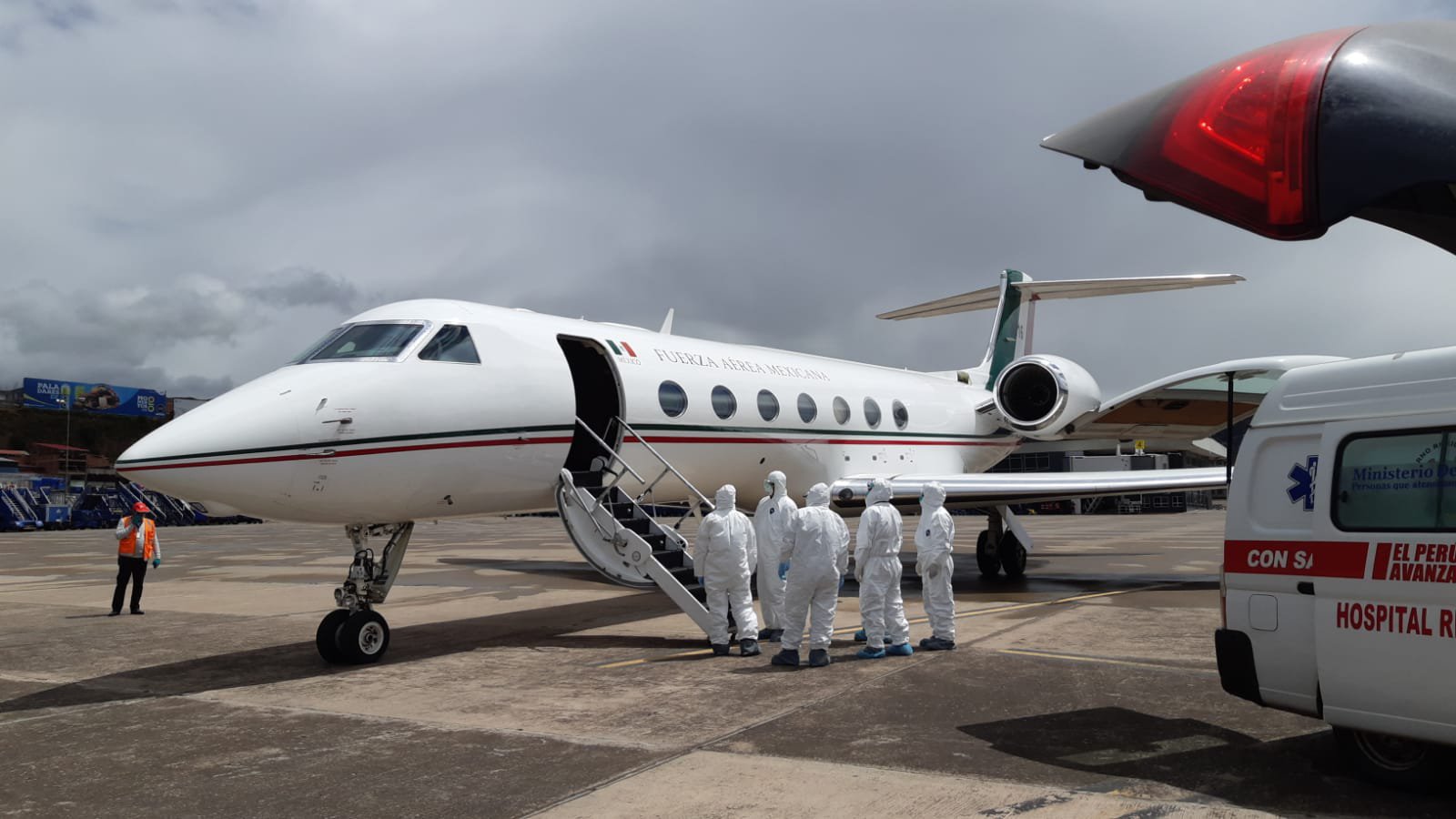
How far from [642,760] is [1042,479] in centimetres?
1016

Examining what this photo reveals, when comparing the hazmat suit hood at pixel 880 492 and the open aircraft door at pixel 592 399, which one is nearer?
the hazmat suit hood at pixel 880 492

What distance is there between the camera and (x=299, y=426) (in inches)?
333

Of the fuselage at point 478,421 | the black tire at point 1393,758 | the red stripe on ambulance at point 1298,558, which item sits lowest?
the black tire at point 1393,758

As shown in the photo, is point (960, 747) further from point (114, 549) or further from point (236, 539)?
point (236, 539)

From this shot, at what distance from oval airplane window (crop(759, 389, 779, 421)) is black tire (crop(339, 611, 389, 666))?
5898 millimetres

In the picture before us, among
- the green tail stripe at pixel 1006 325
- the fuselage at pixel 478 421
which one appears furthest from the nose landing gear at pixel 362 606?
the green tail stripe at pixel 1006 325

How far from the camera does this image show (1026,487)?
47.3ft

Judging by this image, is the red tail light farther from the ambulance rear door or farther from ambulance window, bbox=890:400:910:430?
ambulance window, bbox=890:400:910:430

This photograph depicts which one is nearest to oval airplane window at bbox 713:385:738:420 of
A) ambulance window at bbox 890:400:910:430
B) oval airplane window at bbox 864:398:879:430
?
oval airplane window at bbox 864:398:879:430

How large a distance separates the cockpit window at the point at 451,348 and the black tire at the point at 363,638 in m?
2.38

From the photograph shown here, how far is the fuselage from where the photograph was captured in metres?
8.35

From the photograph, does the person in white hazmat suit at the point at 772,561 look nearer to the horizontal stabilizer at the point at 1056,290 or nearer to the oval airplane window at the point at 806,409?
the oval airplane window at the point at 806,409

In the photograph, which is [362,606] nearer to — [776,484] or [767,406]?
[776,484]

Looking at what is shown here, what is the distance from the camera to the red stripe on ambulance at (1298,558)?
496 cm
